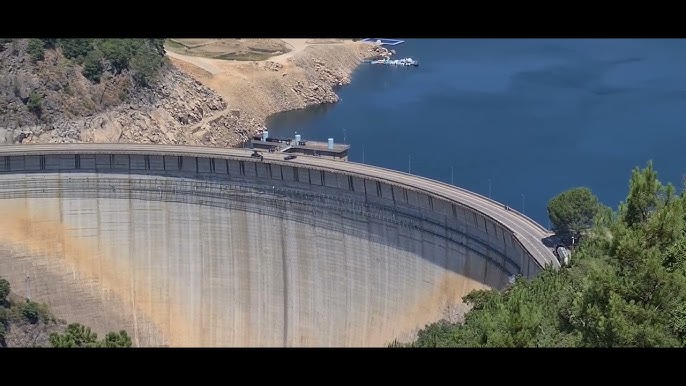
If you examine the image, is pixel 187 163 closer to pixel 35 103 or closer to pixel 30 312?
pixel 30 312

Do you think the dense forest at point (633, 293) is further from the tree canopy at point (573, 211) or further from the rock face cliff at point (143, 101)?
the rock face cliff at point (143, 101)

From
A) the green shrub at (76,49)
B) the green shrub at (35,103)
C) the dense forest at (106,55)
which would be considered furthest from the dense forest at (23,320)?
the green shrub at (76,49)

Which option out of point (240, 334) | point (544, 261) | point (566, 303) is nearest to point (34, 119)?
point (240, 334)

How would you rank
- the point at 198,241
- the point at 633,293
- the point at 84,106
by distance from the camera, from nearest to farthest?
the point at 633,293
the point at 198,241
the point at 84,106

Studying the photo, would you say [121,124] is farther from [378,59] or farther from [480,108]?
[378,59]

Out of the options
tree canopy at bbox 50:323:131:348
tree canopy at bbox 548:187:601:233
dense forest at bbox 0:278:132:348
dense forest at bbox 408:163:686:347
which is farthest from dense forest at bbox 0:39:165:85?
dense forest at bbox 408:163:686:347

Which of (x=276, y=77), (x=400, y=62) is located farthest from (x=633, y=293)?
(x=400, y=62)

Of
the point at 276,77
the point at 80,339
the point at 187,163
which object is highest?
the point at 276,77

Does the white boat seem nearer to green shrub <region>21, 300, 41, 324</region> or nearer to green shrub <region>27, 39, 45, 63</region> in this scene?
green shrub <region>27, 39, 45, 63</region>
